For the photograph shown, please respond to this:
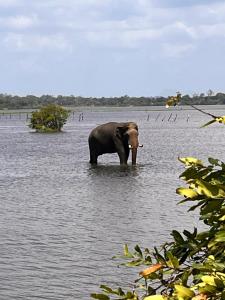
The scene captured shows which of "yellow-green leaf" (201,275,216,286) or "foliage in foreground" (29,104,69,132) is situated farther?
"foliage in foreground" (29,104,69,132)

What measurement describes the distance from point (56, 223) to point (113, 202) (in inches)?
152

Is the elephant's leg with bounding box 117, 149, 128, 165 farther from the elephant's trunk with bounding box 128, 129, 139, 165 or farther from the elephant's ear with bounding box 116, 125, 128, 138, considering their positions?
the elephant's ear with bounding box 116, 125, 128, 138

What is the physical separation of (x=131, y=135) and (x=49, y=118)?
143 ft

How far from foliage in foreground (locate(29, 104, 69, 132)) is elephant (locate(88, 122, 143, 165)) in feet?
126

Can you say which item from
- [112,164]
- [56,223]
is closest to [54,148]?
[112,164]

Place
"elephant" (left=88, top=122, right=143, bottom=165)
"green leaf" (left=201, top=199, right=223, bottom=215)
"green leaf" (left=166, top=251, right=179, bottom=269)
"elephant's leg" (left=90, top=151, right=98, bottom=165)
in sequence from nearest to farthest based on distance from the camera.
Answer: "green leaf" (left=201, top=199, right=223, bottom=215) < "green leaf" (left=166, top=251, right=179, bottom=269) < "elephant" (left=88, top=122, right=143, bottom=165) < "elephant's leg" (left=90, top=151, right=98, bottom=165)

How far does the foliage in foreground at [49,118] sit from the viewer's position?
7525 cm

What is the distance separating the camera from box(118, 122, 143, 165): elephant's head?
34.4 meters

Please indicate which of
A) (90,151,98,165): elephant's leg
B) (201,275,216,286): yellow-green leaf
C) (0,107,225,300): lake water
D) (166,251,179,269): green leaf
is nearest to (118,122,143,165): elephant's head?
(0,107,225,300): lake water

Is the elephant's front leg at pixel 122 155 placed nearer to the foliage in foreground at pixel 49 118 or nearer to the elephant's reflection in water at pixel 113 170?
the elephant's reflection in water at pixel 113 170

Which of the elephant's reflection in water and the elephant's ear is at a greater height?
the elephant's ear

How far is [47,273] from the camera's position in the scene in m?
13.5

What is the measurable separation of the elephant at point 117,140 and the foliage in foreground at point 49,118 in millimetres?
38443

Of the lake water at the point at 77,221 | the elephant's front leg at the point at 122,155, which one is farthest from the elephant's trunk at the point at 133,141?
the lake water at the point at 77,221
